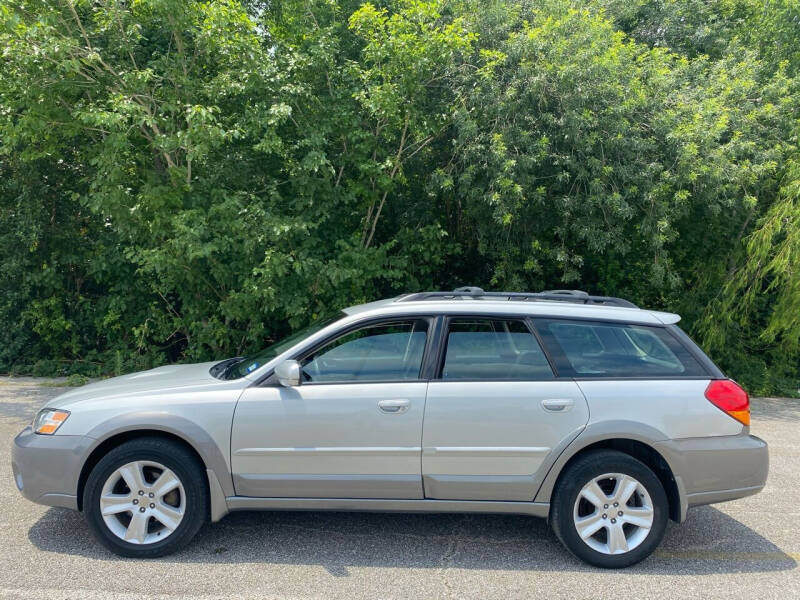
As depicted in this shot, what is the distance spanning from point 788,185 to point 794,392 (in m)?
3.18

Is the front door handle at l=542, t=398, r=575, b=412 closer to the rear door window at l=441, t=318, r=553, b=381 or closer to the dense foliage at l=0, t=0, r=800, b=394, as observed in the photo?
the rear door window at l=441, t=318, r=553, b=381

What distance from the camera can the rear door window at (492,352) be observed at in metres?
4.23

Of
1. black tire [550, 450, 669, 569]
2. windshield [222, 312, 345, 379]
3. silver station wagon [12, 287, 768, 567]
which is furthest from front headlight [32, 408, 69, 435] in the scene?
black tire [550, 450, 669, 569]

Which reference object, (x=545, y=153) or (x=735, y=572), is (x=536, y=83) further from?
(x=735, y=572)

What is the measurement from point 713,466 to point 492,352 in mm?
1501

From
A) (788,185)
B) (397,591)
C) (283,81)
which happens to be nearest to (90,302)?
(283,81)

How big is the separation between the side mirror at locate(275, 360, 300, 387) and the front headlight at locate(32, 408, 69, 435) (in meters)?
1.36

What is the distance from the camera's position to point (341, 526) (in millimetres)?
4613

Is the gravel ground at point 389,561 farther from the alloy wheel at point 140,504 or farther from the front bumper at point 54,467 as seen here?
the front bumper at point 54,467

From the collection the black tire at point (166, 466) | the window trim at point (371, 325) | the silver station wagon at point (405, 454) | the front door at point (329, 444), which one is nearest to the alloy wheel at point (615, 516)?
the silver station wagon at point (405, 454)

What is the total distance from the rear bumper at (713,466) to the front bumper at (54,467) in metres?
3.52

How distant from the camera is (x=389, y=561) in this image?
409 cm

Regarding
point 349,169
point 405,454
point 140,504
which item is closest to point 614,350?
point 405,454

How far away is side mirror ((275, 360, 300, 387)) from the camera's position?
403 cm
